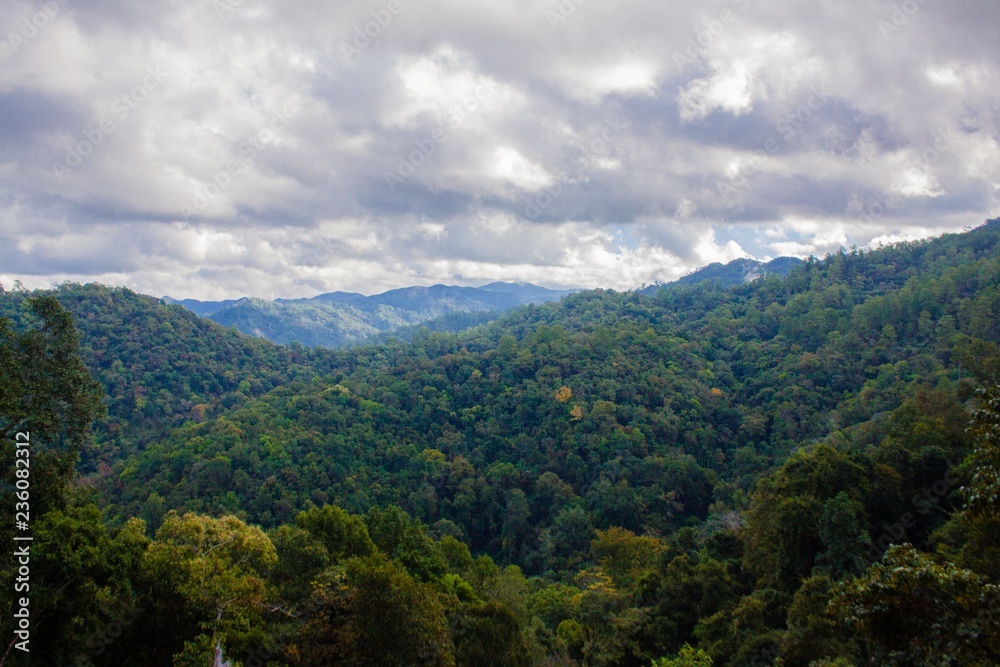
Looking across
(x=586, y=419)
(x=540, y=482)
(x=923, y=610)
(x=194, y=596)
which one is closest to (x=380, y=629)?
(x=194, y=596)

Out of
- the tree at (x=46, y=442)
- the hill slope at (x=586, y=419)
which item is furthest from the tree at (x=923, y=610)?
the hill slope at (x=586, y=419)

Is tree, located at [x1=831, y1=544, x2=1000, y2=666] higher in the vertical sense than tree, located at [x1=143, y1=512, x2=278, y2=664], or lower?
higher

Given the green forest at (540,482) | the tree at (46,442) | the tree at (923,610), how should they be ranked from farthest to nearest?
the green forest at (540,482), the tree at (46,442), the tree at (923,610)

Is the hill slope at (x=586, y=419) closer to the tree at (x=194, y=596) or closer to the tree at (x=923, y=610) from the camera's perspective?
the tree at (x=923, y=610)

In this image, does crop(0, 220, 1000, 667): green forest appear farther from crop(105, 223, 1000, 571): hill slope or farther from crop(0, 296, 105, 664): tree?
crop(105, 223, 1000, 571): hill slope

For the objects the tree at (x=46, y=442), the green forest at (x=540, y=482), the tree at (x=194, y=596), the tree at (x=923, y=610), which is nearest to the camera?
the tree at (x=923, y=610)

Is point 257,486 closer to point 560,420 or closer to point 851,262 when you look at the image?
point 560,420

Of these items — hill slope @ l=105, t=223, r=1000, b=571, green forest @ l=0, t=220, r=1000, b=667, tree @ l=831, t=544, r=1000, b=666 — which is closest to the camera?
tree @ l=831, t=544, r=1000, b=666

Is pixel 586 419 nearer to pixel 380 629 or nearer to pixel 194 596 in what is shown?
pixel 380 629

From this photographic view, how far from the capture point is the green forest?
10711 mm

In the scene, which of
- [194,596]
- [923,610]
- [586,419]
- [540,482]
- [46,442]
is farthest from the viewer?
[586,419]

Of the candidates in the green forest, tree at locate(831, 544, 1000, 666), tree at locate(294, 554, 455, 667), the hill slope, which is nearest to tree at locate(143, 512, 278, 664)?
the green forest

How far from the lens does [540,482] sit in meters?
49.2

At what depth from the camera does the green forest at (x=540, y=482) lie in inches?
422
